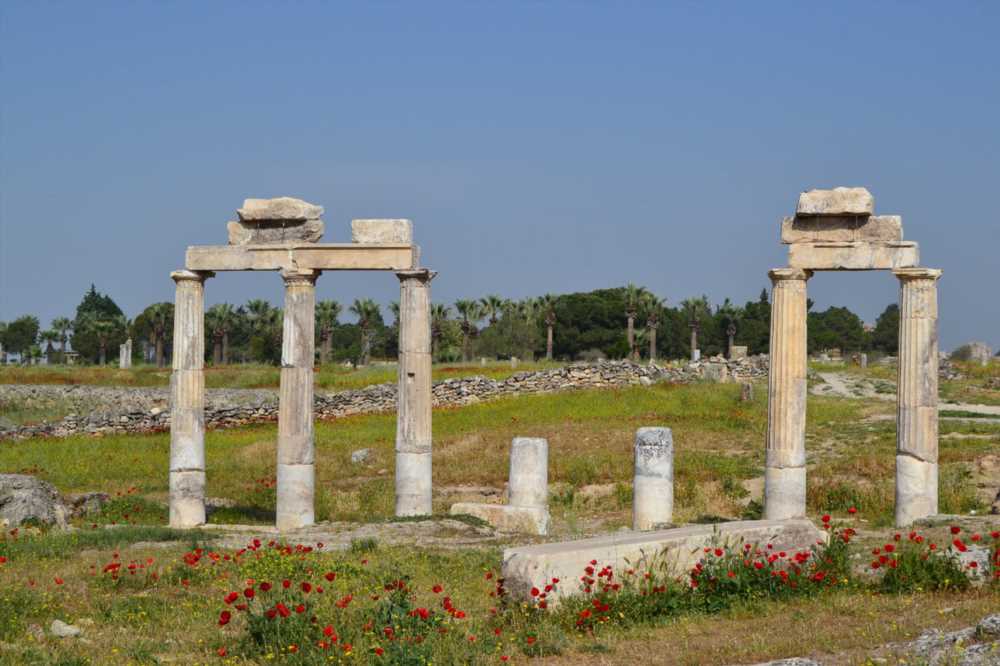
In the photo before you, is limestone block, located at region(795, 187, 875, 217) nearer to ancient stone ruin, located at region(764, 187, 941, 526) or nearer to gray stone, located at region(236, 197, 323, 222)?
ancient stone ruin, located at region(764, 187, 941, 526)

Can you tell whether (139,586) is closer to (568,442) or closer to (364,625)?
(364,625)

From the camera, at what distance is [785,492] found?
23.0 metres

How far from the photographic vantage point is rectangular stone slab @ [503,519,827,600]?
47.5 feet

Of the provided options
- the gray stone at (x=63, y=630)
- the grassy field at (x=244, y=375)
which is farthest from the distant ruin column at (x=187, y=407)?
the grassy field at (x=244, y=375)

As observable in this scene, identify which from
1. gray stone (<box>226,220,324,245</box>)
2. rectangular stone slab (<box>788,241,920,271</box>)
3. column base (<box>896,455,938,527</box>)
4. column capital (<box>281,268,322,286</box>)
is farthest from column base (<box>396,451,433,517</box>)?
column base (<box>896,455,938,527</box>)

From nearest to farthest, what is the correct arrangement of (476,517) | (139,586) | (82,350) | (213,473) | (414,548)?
(139,586), (414,548), (476,517), (213,473), (82,350)

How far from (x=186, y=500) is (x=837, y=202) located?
1342 centimetres

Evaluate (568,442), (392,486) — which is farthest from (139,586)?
(568,442)

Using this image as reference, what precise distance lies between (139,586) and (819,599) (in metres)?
8.84

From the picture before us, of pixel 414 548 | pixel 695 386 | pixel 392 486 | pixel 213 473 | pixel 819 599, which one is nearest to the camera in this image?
pixel 819 599

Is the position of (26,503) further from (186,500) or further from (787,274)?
(787,274)

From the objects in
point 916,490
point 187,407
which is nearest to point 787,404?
point 916,490

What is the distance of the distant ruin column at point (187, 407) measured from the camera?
25.1m

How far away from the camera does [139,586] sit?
1728 centimetres
